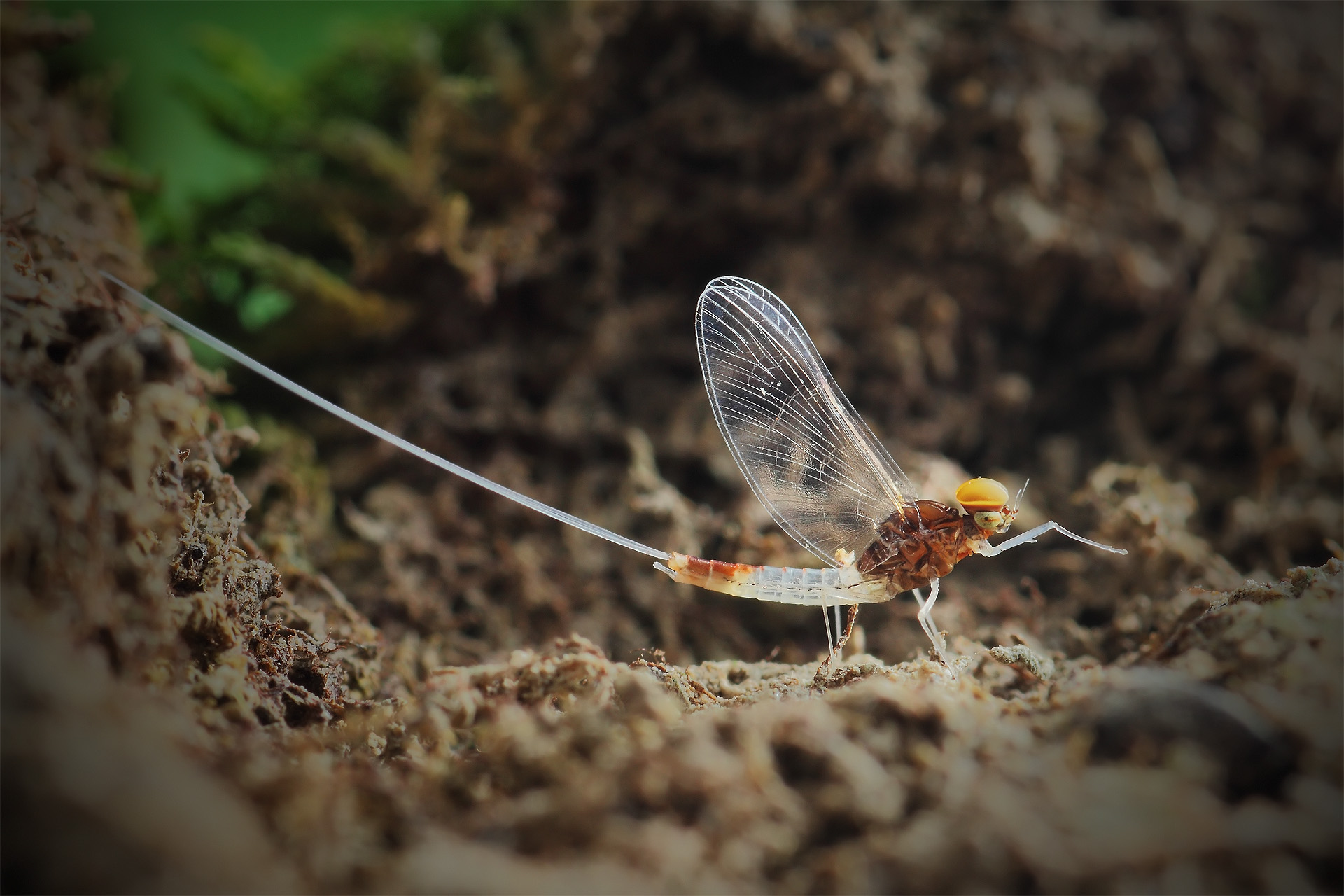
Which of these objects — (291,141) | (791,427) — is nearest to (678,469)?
(791,427)

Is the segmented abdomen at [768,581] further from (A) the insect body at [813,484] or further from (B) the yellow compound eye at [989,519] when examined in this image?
(B) the yellow compound eye at [989,519]

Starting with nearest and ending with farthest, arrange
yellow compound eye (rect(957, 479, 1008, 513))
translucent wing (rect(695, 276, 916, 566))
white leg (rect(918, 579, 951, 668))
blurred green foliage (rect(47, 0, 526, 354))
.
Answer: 1. white leg (rect(918, 579, 951, 668))
2. yellow compound eye (rect(957, 479, 1008, 513))
3. translucent wing (rect(695, 276, 916, 566))
4. blurred green foliage (rect(47, 0, 526, 354))

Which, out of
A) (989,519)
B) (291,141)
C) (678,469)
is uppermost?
(291,141)

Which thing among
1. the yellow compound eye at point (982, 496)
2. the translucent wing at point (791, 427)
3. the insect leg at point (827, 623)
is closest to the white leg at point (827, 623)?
the insect leg at point (827, 623)

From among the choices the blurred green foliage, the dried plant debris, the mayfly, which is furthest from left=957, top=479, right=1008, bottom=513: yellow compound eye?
the blurred green foliage

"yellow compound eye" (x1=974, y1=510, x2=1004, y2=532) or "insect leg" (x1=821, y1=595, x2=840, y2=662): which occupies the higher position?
"yellow compound eye" (x1=974, y1=510, x2=1004, y2=532)

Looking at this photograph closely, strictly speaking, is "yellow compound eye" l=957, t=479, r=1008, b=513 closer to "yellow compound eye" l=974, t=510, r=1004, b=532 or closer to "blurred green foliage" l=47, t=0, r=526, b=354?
"yellow compound eye" l=974, t=510, r=1004, b=532

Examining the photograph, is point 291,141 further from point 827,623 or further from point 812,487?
point 827,623

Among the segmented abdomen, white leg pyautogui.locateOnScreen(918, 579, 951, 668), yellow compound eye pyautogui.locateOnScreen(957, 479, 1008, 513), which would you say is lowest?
white leg pyautogui.locateOnScreen(918, 579, 951, 668)

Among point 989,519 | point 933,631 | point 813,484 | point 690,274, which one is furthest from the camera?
point 690,274
